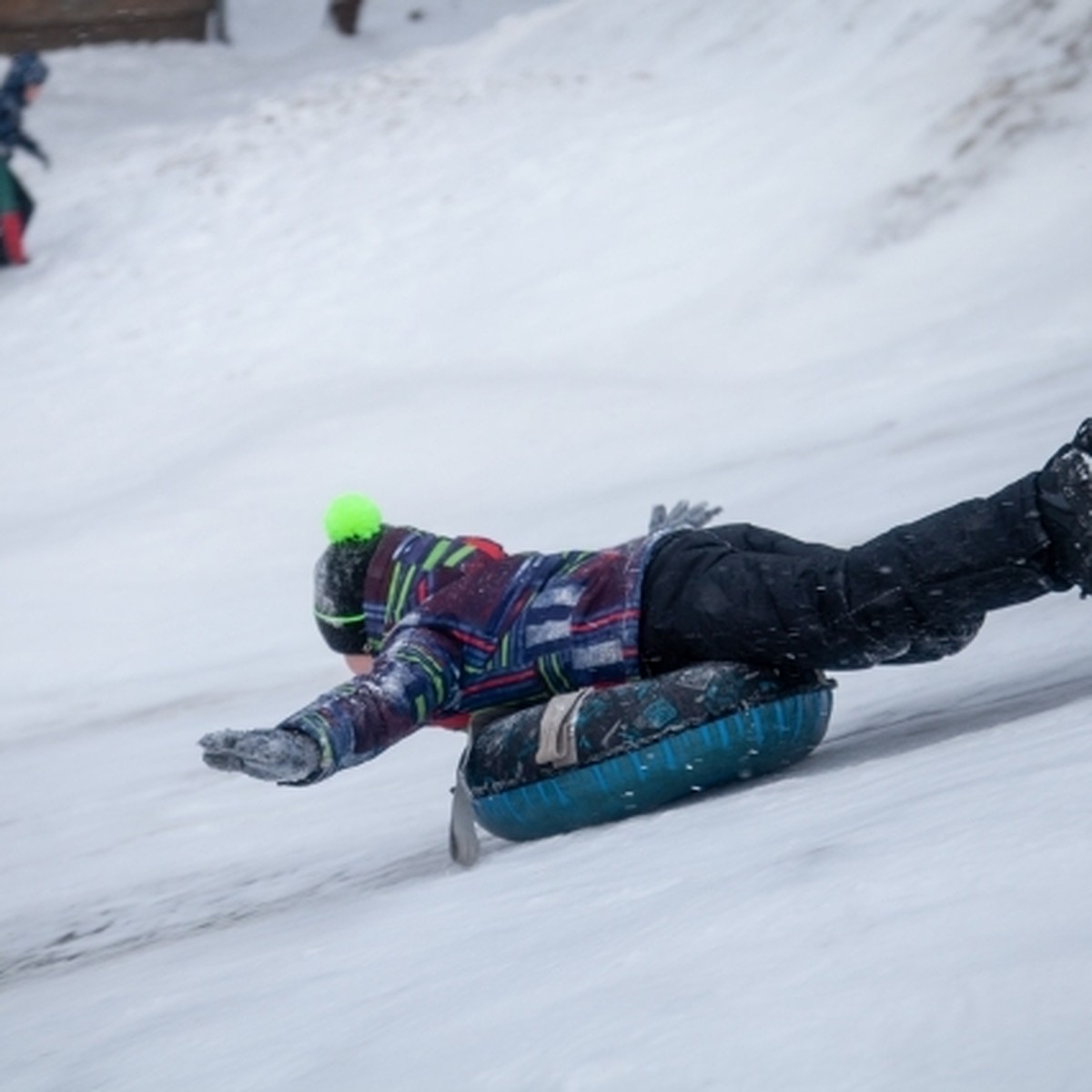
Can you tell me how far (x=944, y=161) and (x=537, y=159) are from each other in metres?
3.01

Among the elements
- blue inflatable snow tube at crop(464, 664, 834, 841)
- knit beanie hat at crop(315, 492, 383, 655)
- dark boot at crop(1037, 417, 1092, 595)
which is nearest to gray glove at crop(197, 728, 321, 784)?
blue inflatable snow tube at crop(464, 664, 834, 841)

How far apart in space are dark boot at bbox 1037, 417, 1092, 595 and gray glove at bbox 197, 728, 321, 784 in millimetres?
1303

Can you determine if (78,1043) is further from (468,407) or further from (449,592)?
(468,407)

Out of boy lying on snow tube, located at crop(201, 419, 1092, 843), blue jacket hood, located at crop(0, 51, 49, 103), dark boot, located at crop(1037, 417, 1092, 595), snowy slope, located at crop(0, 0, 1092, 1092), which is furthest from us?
blue jacket hood, located at crop(0, 51, 49, 103)

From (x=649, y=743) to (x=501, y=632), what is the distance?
39 cm

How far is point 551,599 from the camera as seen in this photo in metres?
3.70

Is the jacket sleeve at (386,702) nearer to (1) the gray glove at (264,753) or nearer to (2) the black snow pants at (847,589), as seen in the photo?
(1) the gray glove at (264,753)

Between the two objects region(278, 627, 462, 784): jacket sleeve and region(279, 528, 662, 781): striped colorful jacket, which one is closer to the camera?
A: region(278, 627, 462, 784): jacket sleeve

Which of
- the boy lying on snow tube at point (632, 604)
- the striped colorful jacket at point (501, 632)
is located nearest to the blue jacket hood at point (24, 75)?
the boy lying on snow tube at point (632, 604)

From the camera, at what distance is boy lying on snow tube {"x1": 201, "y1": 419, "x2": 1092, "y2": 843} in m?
3.21

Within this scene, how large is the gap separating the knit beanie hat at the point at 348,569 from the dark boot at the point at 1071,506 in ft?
4.63

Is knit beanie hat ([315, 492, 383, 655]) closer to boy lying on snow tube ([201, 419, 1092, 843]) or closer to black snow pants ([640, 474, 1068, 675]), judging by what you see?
boy lying on snow tube ([201, 419, 1092, 843])

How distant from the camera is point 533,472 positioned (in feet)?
28.7

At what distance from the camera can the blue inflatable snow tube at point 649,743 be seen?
353cm
